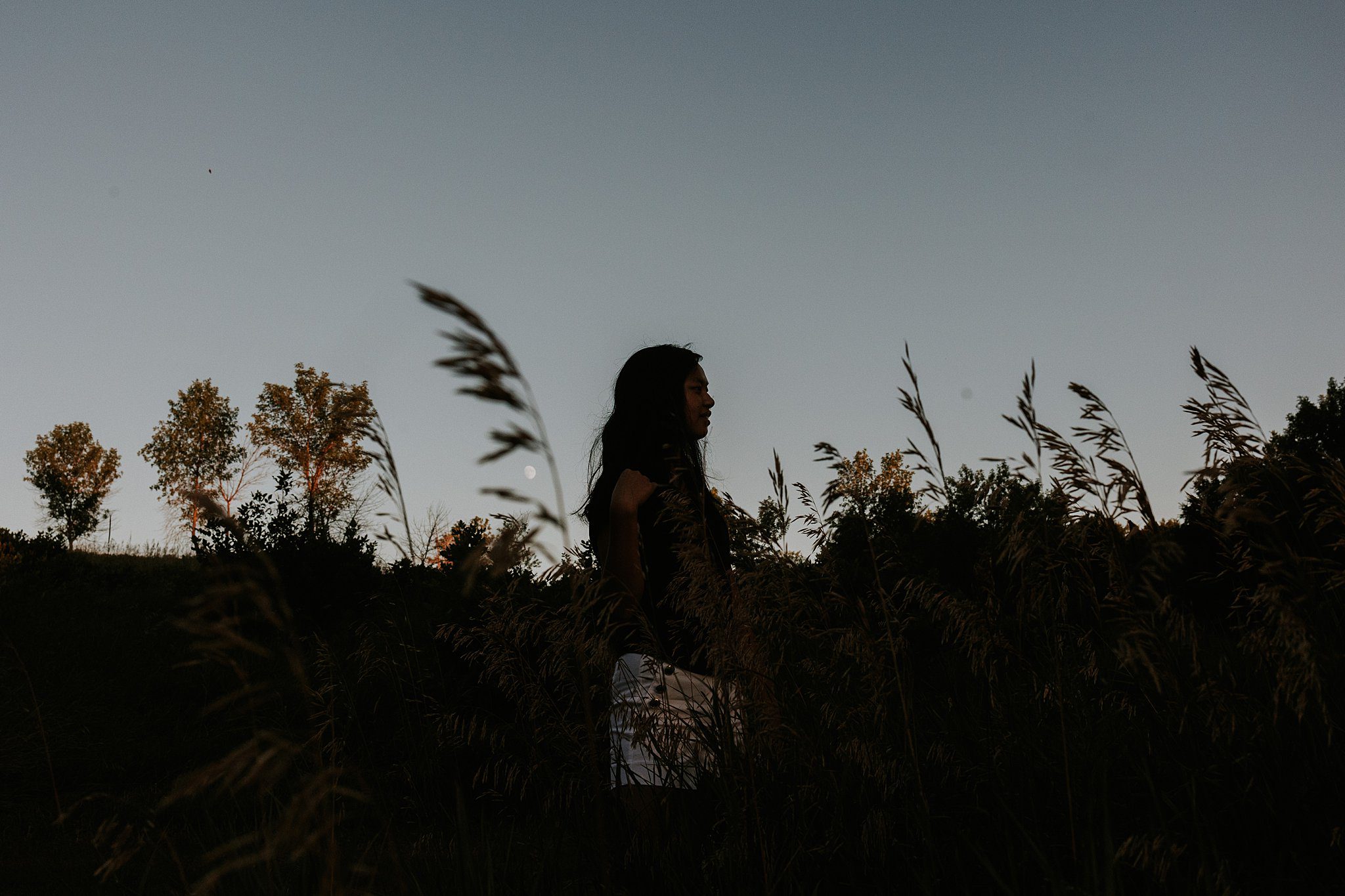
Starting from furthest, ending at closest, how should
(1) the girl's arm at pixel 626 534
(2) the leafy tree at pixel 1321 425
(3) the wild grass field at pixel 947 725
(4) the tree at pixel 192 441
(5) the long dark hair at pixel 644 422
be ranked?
(4) the tree at pixel 192 441, (2) the leafy tree at pixel 1321 425, (5) the long dark hair at pixel 644 422, (1) the girl's arm at pixel 626 534, (3) the wild grass field at pixel 947 725

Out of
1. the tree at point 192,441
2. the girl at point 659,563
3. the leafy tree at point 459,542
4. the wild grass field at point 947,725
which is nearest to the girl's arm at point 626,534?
the girl at point 659,563

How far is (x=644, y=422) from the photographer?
3.81 m

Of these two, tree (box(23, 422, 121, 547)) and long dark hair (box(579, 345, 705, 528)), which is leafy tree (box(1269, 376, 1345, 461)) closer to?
A: long dark hair (box(579, 345, 705, 528))

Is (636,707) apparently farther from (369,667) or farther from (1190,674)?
(1190,674)

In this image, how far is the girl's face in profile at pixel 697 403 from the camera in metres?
3.93

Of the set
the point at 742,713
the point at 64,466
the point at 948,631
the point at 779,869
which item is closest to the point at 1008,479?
the point at 948,631

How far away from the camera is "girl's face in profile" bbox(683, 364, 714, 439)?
3.93 m

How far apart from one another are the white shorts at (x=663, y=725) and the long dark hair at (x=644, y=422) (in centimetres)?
115

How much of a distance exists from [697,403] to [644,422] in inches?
13.1

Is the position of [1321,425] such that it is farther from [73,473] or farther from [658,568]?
[73,473]

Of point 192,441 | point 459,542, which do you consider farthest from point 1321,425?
point 192,441

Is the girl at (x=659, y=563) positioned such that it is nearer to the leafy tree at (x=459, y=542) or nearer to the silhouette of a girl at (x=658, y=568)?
the silhouette of a girl at (x=658, y=568)

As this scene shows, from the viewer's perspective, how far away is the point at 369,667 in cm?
275

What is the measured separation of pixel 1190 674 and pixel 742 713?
1266 mm
